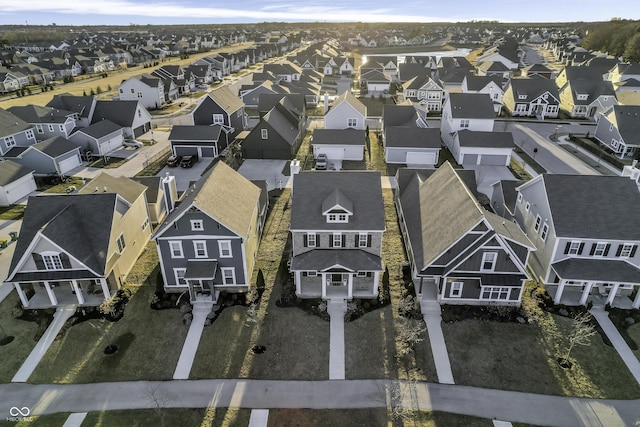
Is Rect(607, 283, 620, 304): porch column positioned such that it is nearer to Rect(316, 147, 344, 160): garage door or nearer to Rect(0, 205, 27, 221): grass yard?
Rect(316, 147, 344, 160): garage door

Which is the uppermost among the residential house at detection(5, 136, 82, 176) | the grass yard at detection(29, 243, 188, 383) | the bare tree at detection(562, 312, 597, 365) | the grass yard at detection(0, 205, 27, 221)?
the residential house at detection(5, 136, 82, 176)

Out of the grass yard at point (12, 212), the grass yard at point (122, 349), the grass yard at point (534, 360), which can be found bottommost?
the grass yard at point (122, 349)

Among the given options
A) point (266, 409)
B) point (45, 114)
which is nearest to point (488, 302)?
point (266, 409)

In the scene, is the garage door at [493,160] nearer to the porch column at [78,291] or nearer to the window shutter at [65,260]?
the porch column at [78,291]

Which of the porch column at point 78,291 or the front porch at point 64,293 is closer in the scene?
the porch column at point 78,291

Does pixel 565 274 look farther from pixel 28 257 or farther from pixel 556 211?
pixel 28 257

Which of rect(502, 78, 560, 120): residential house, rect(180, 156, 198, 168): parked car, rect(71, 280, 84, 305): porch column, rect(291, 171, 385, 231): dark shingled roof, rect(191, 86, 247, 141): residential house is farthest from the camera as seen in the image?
rect(502, 78, 560, 120): residential house

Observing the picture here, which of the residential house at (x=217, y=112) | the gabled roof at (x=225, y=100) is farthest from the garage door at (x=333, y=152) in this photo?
the gabled roof at (x=225, y=100)

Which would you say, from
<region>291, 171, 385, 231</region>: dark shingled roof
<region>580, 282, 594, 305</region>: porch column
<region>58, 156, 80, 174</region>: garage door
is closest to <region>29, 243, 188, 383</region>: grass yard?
<region>291, 171, 385, 231</region>: dark shingled roof
